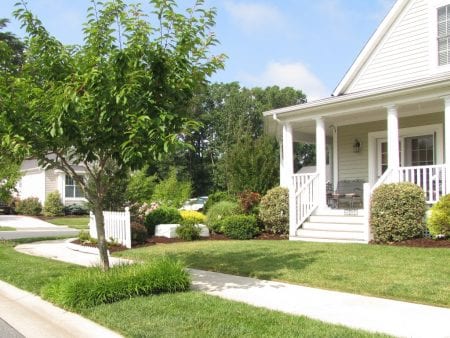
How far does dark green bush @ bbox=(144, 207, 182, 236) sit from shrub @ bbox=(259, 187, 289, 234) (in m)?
3.03

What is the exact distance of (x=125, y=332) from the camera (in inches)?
222

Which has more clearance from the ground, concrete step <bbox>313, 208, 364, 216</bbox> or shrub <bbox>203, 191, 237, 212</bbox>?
shrub <bbox>203, 191, 237, 212</bbox>

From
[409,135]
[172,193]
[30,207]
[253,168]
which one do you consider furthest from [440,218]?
[30,207]

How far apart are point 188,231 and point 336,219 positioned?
4394mm

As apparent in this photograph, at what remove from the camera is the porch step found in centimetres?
1347

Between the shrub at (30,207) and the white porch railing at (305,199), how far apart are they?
86.5ft

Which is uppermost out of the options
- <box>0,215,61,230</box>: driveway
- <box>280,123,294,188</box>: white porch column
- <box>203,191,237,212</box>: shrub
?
<box>280,123,294,188</box>: white porch column

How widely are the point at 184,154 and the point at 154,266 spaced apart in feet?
166

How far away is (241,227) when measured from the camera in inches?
613

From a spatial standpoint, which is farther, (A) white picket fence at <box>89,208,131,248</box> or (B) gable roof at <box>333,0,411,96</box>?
(B) gable roof at <box>333,0,411,96</box>

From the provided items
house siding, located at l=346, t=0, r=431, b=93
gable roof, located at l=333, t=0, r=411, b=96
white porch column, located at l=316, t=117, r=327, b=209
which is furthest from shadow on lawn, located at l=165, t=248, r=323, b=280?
gable roof, located at l=333, t=0, r=411, b=96

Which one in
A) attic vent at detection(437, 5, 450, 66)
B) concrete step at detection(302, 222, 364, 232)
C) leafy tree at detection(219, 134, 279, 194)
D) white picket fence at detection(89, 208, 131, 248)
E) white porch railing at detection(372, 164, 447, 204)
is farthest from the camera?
leafy tree at detection(219, 134, 279, 194)

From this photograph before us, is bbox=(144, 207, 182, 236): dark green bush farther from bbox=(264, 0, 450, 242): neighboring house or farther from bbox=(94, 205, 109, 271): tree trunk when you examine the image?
bbox=(94, 205, 109, 271): tree trunk

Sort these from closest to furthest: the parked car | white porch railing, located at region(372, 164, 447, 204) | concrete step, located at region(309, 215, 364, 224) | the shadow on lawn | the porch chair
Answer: the shadow on lawn < white porch railing, located at region(372, 164, 447, 204) < concrete step, located at region(309, 215, 364, 224) < the porch chair < the parked car
